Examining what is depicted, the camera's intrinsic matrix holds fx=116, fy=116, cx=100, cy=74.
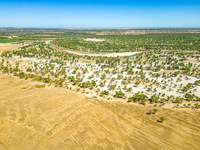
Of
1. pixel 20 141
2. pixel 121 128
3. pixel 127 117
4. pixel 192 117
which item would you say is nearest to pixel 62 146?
pixel 20 141

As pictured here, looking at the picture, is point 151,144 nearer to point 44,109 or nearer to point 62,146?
point 62,146

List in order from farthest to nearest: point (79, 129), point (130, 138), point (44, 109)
Answer: 1. point (44, 109)
2. point (79, 129)
3. point (130, 138)

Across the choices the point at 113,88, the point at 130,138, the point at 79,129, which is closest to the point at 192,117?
the point at 130,138

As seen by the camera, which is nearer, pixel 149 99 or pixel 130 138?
pixel 130 138

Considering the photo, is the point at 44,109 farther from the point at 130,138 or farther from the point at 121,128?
the point at 130,138

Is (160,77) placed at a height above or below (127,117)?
above

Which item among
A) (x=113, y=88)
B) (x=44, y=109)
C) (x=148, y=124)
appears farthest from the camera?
(x=113, y=88)
